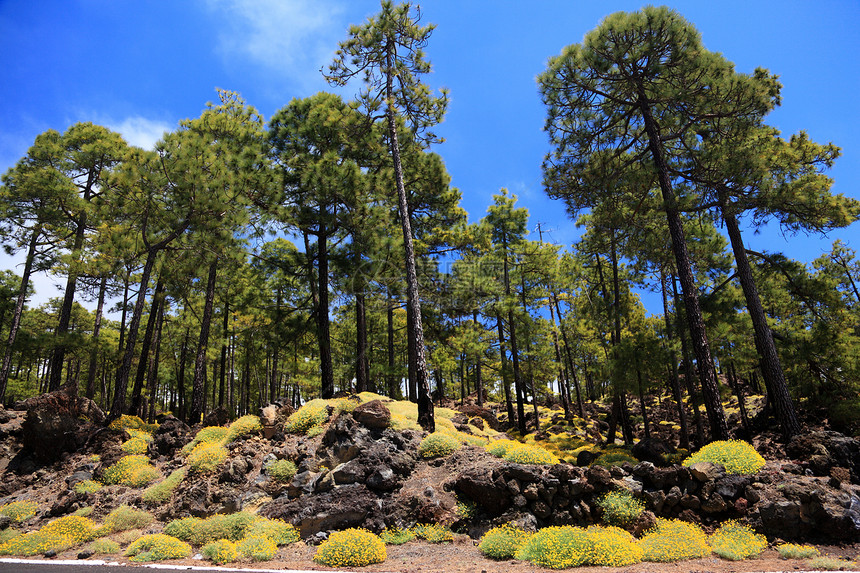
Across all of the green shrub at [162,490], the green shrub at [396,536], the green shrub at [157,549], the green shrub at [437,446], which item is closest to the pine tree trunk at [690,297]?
the green shrub at [437,446]

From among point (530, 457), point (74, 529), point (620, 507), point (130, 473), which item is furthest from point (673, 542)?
point (130, 473)

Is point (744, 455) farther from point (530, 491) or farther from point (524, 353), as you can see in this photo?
point (524, 353)

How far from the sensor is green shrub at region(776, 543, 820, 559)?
22.6ft

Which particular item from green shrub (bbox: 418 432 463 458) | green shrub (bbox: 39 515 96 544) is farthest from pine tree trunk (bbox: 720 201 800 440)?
green shrub (bbox: 39 515 96 544)

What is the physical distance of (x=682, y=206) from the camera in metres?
13.5

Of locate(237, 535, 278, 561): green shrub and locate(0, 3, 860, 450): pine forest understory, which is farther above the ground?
locate(0, 3, 860, 450): pine forest understory

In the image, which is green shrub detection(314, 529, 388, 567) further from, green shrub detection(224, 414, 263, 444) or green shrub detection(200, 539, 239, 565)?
green shrub detection(224, 414, 263, 444)

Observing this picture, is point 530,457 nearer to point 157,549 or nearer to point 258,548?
point 258,548

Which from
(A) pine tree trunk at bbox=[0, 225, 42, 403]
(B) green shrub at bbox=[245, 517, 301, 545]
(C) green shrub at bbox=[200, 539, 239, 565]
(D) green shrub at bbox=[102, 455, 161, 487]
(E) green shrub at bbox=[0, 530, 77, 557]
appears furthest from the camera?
(A) pine tree trunk at bbox=[0, 225, 42, 403]

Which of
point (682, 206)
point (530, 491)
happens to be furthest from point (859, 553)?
point (682, 206)

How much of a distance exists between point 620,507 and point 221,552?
8.25 metres

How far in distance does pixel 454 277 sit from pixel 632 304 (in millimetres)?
18179

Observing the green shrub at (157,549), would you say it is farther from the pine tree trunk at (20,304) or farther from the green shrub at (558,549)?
the pine tree trunk at (20,304)

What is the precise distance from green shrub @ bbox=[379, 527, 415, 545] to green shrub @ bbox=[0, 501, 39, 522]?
10146 mm
